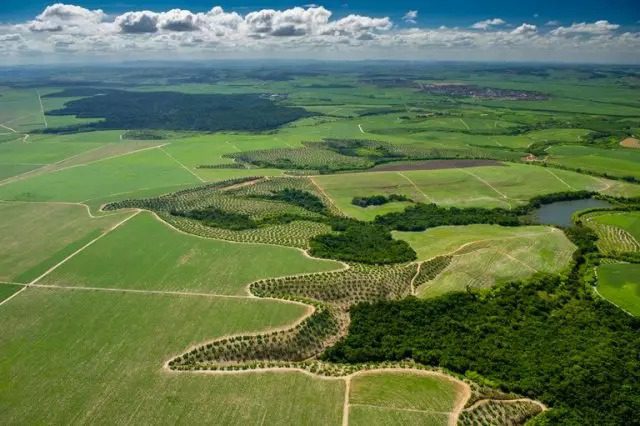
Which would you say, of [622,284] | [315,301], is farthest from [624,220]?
[315,301]

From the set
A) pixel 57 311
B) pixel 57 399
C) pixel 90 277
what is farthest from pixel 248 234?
pixel 57 399

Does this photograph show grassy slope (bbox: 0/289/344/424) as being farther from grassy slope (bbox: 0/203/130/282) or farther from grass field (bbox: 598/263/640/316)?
grass field (bbox: 598/263/640/316)

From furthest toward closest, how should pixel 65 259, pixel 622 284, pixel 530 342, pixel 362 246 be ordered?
pixel 362 246 < pixel 65 259 < pixel 622 284 < pixel 530 342

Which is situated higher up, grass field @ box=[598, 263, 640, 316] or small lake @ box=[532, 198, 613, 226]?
grass field @ box=[598, 263, 640, 316]

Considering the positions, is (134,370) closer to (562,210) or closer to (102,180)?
(102,180)

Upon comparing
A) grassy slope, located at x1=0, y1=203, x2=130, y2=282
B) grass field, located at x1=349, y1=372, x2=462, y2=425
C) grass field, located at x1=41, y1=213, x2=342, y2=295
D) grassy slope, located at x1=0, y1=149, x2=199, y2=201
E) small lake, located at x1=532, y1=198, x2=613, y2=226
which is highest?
grass field, located at x1=349, y1=372, x2=462, y2=425

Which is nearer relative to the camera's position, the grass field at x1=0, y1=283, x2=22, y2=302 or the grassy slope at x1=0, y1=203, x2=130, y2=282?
the grass field at x1=0, y1=283, x2=22, y2=302

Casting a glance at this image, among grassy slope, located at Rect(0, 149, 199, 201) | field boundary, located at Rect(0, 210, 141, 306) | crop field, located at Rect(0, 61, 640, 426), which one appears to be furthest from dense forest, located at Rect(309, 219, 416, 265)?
grassy slope, located at Rect(0, 149, 199, 201)
